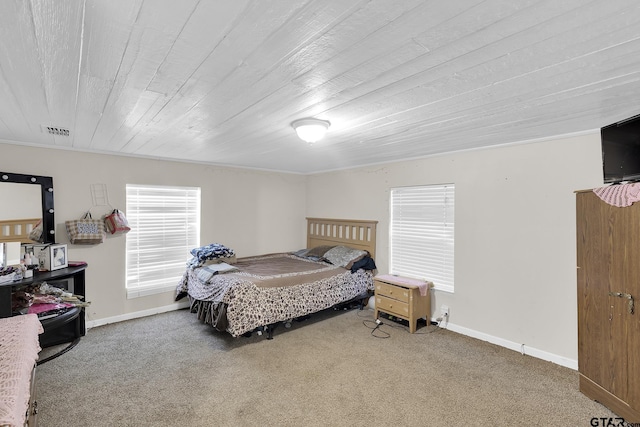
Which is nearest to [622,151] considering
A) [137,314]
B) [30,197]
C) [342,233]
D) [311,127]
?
[311,127]

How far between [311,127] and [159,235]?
10.1ft

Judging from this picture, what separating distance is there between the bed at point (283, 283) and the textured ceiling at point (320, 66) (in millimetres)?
1735

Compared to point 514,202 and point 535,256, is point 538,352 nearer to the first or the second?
point 535,256

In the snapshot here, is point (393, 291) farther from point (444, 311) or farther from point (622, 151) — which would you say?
point (622, 151)

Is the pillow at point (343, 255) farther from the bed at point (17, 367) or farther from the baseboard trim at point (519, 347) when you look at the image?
the bed at point (17, 367)

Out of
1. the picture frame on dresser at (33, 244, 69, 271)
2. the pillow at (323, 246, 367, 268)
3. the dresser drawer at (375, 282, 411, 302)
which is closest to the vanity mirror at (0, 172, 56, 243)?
the picture frame on dresser at (33, 244, 69, 271)

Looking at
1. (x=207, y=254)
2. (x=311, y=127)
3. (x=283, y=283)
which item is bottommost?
(x=283, y=283)

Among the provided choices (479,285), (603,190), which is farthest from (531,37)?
(479,285)

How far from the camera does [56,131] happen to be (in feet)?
9.23

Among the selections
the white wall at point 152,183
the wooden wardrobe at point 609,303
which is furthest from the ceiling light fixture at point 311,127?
the white wall at point 152,183

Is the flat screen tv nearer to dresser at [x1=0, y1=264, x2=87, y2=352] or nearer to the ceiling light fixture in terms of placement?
the ceiling light fixture

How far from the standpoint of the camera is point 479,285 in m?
3.49

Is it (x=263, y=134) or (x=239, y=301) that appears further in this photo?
(x=239, y=301)

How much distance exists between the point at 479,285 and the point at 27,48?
13.6 feet
